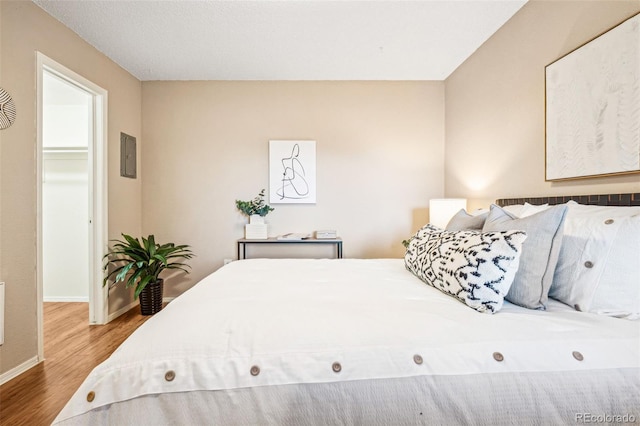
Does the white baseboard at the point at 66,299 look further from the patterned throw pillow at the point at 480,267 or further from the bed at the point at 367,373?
the patterned throw pillow at the point at 480,267

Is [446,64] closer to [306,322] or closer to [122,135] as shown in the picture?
[306,322]

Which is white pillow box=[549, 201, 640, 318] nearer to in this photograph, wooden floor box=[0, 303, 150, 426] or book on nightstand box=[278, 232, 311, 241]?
book on nightstand box=[278, 232, 311, 241]

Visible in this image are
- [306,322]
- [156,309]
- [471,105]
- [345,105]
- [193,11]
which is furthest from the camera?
[345,105]

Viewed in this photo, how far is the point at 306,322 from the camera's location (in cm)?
101

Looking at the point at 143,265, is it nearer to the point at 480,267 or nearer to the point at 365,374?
the point at 365,374

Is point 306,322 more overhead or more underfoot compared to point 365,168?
more underfoot

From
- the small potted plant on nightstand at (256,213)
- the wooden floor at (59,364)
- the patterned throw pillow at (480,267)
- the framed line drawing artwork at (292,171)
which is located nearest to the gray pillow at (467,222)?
the patterned throw pillow at (480,267)

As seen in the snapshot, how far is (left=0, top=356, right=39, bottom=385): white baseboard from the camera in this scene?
1.85 m

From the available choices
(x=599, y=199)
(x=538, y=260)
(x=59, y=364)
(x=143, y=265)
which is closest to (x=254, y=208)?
(x=143, y=265)

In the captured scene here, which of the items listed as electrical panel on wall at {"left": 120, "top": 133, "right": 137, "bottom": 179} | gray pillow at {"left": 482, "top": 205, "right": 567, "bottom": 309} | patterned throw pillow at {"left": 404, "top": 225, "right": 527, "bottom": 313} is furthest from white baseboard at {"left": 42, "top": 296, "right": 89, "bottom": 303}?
gray pillow at {"left": 482, "top": 205, "right": 567, "bottom": 309}

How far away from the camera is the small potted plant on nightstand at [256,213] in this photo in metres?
3.27

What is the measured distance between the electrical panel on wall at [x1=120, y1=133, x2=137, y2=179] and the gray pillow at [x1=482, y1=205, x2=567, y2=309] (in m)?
3.51

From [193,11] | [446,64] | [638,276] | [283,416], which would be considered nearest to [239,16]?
[193,11]

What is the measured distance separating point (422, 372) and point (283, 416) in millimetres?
425
